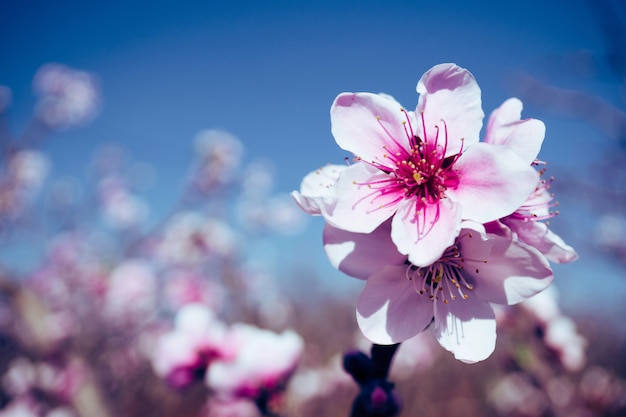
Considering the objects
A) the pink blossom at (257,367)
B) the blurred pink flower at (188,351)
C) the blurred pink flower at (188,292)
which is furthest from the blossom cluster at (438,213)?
the blurred pink flower at (188,292)

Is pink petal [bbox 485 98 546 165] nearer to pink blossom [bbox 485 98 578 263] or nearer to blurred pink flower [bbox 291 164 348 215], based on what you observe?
pink blossom [bbox 485 98 578 263]

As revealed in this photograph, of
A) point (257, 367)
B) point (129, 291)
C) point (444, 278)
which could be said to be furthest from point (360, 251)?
point (129, 291)

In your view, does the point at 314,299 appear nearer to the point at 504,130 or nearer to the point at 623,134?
the point at 623,134

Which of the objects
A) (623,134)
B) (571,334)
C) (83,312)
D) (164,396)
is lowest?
(164,396)

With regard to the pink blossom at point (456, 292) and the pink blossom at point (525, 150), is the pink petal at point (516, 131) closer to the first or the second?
the pink blossom at point (525, 150)

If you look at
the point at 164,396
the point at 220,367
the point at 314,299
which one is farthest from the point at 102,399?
the point at 314,299

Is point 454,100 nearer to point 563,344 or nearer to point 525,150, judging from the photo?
point 525,150
